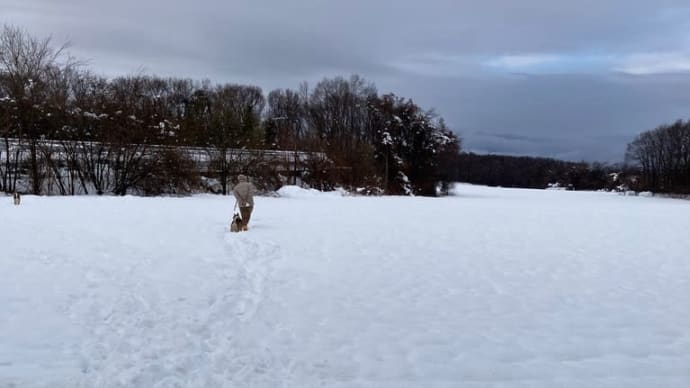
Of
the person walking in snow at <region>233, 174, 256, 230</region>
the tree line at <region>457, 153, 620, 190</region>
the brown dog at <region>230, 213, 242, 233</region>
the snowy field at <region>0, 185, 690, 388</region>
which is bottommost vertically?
the snowy field at <region>0, 185, 690, 388</region>

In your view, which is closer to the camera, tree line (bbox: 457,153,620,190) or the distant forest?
the distant forest

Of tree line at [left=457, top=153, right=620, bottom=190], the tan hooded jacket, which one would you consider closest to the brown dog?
the tan hooded jacket

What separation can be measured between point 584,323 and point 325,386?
3.77 metres

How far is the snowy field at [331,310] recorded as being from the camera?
4797 millimetres

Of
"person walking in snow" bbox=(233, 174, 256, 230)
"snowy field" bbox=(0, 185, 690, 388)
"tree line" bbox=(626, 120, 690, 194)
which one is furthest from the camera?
"tree line" bbox=(626, 120, 690, 194)

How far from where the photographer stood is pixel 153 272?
8.44 meters

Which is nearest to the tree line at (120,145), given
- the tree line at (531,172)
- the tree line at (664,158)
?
the tree line at (664,158)

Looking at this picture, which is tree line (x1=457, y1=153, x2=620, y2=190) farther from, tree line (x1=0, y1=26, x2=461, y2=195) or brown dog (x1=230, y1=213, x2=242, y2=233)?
brown dog (x1=230, y1=213, x2=242, y2=233)

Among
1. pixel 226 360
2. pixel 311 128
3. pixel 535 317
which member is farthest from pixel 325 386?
pixel 311 128

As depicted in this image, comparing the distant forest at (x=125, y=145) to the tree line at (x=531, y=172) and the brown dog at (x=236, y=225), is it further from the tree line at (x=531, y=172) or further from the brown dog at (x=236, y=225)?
the tree line at (x=531, y=172)

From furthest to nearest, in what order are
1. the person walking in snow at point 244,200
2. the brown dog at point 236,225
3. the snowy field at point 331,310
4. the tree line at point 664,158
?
the tree line at point 664,158 < the person walking in snow at point 244,200 < the brown dog at point 236,225 < the snowy field at point 331,310

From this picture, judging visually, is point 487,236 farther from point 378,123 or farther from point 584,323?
point 378,123

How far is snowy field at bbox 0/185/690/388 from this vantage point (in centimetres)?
480

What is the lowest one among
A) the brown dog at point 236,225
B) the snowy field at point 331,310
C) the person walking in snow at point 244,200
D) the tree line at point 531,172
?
the snowy field at point 331,310
